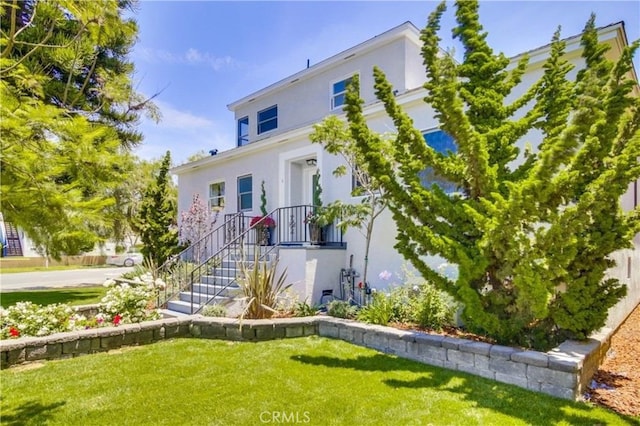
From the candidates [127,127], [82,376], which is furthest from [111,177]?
[127,127]

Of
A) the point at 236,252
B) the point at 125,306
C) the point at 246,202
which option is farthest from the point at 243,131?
the point at 125,306

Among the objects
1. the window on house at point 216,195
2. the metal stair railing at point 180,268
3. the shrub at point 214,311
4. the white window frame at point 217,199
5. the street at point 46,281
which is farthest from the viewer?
the street at point 46,281

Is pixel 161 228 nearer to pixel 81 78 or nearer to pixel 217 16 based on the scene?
pixel 81 78

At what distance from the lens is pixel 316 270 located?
8.56 metres

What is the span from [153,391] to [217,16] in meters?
9.38

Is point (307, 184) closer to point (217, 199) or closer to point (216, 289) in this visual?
point (216, 289)

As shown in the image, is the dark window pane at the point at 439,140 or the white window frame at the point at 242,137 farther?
the white window frame at the point at 242,137

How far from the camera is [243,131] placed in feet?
56.1

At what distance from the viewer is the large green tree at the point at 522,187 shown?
4.02 metres

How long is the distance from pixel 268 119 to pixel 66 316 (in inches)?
439

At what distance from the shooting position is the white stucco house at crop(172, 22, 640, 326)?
323 inches

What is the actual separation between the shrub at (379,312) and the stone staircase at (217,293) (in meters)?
2.53

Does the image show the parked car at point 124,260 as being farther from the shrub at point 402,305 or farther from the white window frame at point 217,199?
the shrub at point 402,305

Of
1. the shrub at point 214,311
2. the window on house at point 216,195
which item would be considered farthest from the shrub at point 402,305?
the window on house at point 216,195
